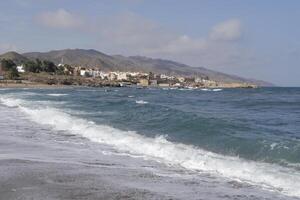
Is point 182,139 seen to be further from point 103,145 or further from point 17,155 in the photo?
point 17,155

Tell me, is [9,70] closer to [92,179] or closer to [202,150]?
[202,150]

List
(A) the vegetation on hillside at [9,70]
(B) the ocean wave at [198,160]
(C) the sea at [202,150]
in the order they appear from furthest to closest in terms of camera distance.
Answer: (A) the vegetation on hillside at [9,70], (B) the ocean wave at [198,160], (C) the sea at [202,150]

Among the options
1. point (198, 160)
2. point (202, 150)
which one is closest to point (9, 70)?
point (202, 150)

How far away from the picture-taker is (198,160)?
15570 mm

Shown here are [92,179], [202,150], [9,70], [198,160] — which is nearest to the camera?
[92,179]

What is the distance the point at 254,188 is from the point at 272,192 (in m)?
0.46

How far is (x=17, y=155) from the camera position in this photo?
1504cm

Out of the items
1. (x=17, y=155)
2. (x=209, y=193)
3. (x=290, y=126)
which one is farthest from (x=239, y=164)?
(x=290, y=126)

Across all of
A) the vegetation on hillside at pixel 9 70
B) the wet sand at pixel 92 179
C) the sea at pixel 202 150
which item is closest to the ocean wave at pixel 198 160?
the sea at pixel 202 150

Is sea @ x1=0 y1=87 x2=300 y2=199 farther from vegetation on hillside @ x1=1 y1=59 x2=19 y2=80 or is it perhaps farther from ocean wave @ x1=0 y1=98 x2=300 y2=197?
vegetation on hillside @ x1=1 y1=59 x2=19 y2=80

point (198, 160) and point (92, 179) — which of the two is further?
point (198, 160)

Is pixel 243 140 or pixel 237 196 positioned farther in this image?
pixel 243 140

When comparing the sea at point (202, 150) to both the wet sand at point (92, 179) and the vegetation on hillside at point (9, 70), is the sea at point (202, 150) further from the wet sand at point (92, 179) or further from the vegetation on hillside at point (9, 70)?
the vegetation on hillside at point (9, 70)

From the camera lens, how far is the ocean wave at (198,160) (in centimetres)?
1260
